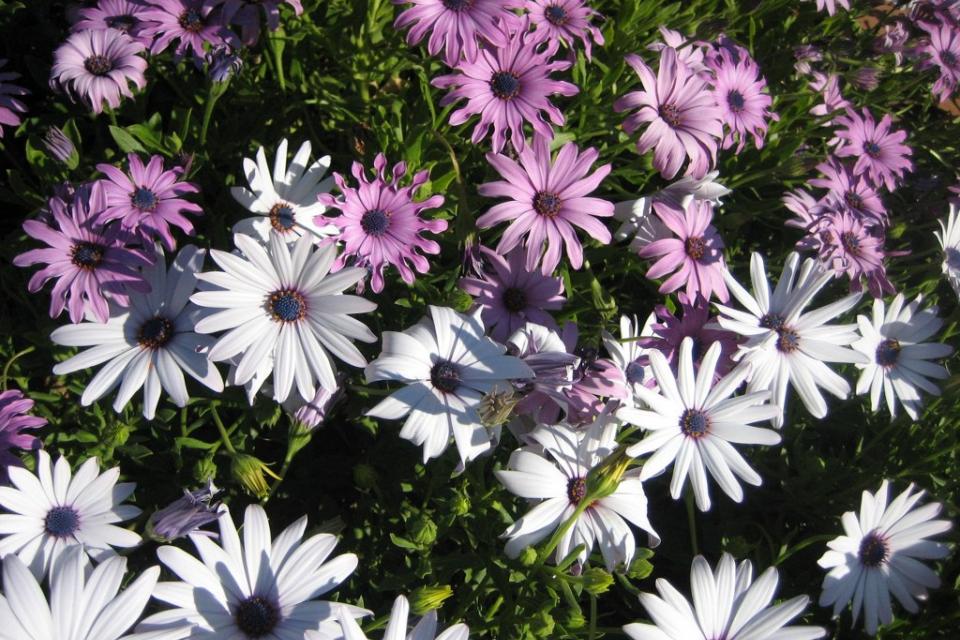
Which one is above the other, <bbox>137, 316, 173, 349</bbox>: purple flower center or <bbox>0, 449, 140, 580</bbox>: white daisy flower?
<bbox>137, 316, 173, 349</bbox>: purple flower center

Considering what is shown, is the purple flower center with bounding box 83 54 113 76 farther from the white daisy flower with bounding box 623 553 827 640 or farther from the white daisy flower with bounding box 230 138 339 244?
the white daisy flower with bounding box 623 553 827 640

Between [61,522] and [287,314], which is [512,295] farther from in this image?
[61,522]

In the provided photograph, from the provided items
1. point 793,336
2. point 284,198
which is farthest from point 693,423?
point 284,198

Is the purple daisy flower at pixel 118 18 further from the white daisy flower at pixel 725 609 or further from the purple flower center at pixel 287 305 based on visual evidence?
the white daisy flower at pixel 725 609

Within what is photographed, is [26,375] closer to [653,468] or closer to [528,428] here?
[528,428]

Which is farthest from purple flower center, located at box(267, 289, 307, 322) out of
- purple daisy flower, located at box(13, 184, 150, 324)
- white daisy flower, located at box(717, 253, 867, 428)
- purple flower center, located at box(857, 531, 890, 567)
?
purple flower center, located at box(857, 531, 890, 567)

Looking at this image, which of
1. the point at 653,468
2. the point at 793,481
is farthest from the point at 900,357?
the point at 653,468

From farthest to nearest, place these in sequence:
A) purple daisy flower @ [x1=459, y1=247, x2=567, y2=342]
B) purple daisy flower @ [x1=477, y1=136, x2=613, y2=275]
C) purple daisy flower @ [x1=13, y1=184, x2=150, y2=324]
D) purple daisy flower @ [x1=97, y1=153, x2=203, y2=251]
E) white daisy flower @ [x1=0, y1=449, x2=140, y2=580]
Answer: purple daisy flower @ [x1=459, y1=247, x2=567, y2=342] < purple daisy flower @ [x1=477, y1=136, x2=613, y2=275] < purple daisy flower @ [x1=97, y1=153, x2=203, y2=251] < purple daisy flower @ [x1=13, y1=184, x2=150, y2=324] < white daisy flower @ [x1=0, y1=449, x2=140, y2=580]
